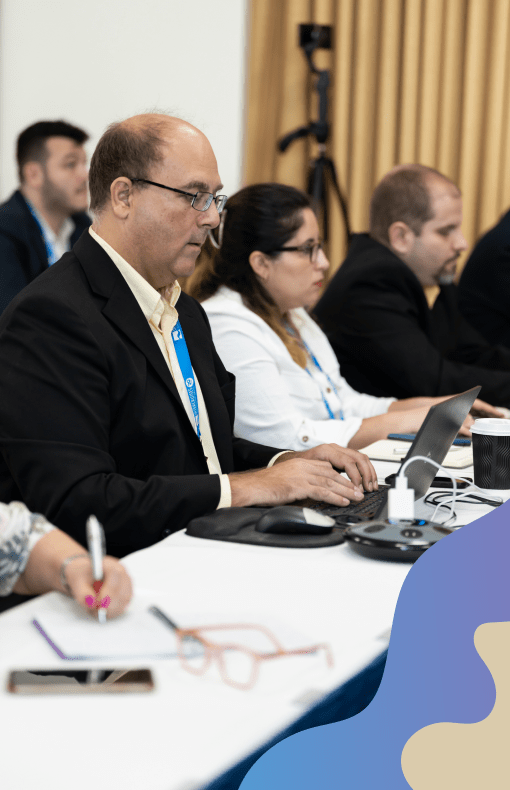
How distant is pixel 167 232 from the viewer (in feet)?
5.08

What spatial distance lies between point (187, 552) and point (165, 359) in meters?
0.50

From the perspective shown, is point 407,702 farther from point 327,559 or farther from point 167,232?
point 167,232

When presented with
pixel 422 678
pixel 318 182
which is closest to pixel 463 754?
pixel 422 678

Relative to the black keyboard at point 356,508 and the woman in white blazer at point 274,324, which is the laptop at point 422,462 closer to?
the black keyboard at point 356,508

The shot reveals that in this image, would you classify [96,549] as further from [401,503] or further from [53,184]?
[53,184]

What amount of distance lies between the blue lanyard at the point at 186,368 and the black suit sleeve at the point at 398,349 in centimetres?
112

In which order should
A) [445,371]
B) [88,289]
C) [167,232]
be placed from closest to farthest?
[88,289] < [167,232] < [445,371]

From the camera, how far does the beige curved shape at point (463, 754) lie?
664 millimetres

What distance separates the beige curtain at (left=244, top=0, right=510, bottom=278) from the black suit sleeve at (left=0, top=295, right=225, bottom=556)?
9.57ft

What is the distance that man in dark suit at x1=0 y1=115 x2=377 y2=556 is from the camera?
126 cm

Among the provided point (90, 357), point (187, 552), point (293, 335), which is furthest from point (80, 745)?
point (293, 335)

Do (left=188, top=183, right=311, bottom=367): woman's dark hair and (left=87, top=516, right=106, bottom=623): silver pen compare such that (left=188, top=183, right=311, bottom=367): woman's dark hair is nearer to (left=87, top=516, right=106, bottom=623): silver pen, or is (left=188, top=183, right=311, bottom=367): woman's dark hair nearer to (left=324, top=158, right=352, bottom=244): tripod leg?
(left=87, top=516, right=106, bottom=623): silver pen

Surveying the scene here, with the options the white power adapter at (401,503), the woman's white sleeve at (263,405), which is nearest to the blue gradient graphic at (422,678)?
the white power adapter at (401,503)

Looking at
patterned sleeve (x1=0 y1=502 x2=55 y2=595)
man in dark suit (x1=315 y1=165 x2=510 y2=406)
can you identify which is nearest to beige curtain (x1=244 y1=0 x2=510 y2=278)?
man in dark suit (x1=315 y1=165 x2=510 y2=406)
